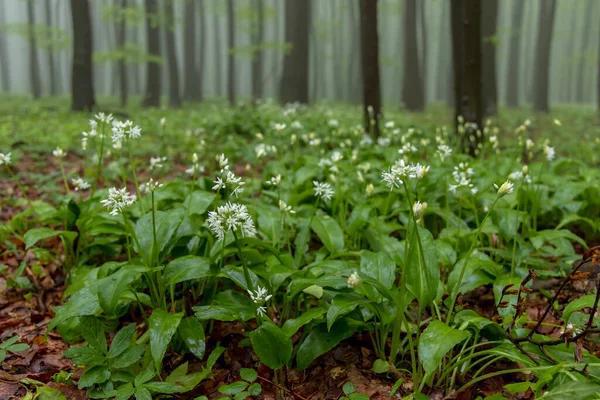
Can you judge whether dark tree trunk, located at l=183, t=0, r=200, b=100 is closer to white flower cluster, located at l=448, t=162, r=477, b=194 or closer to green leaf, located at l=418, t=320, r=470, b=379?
white flower cluster, located at l=448, t=162, r=477, b=194

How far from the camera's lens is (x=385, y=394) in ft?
7.72

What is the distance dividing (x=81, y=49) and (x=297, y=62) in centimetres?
545

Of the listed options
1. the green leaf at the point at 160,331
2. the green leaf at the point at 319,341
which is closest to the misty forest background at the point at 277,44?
the green leaf at the point at 319,341

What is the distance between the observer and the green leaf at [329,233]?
3.23 m

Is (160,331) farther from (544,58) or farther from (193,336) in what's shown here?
(544,58)

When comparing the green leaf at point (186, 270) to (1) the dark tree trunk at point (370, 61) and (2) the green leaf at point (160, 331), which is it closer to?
(2) the green leaf at point (160, 331)

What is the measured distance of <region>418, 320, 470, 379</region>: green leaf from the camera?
202 cm

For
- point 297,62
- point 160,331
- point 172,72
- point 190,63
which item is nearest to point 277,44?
point 297,62

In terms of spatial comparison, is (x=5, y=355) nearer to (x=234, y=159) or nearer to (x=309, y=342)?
(x=309, y=342)

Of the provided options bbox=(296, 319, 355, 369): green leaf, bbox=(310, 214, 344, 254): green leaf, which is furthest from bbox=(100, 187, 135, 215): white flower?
bbox=(310, 214, 344, 254): green leaf

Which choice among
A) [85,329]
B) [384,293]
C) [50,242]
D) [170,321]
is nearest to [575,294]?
[384,293]

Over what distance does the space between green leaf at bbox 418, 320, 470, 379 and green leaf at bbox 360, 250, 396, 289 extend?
39 centimetres

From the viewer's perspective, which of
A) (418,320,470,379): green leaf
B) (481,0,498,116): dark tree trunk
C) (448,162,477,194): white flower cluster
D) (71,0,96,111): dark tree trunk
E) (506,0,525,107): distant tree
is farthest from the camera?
(506,0,525,107): distant tree

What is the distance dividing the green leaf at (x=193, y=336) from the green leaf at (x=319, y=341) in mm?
459
